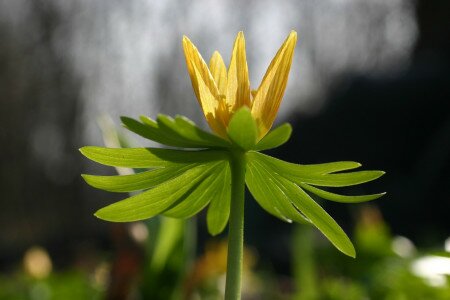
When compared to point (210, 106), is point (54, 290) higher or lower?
lower

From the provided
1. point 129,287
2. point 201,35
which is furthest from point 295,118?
point 129,287

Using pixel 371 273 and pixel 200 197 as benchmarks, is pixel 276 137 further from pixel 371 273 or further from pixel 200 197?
pixel 371 273

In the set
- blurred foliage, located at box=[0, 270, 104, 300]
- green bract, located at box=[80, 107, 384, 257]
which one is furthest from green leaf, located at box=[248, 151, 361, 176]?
blurred foliage, located at box=[0, 270, 104, 300]

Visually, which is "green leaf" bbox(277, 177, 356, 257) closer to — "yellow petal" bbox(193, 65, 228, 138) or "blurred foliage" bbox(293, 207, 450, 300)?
"yellow petal" bbox(193, 65, 228, 138)

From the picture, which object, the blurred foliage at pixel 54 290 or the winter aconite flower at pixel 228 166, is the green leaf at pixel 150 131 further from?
the blurred foliage at pixel 54 290

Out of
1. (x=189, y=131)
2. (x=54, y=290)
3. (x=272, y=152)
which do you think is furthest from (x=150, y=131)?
(x=272, y=152)

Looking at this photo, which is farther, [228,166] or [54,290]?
[54,290]

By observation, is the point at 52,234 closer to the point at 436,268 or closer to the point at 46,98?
the point at 46,98
